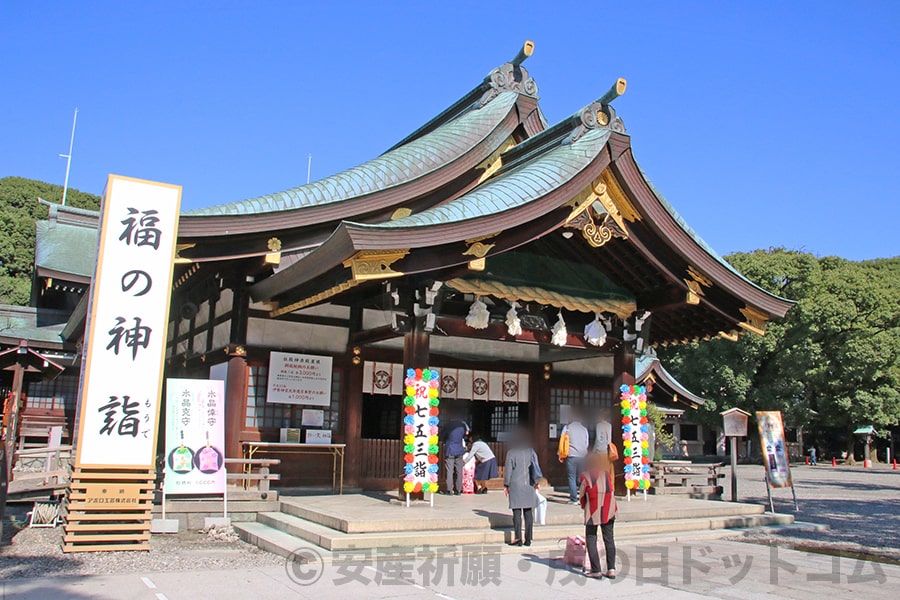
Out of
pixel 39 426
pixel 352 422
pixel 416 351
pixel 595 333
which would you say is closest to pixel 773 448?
pixel 595 333

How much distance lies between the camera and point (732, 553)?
10.1 m

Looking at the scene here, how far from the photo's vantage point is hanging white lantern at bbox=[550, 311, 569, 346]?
520 inches

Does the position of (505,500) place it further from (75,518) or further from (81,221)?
(81,221)

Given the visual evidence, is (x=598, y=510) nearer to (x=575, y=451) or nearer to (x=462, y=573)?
(x=462, y=573)

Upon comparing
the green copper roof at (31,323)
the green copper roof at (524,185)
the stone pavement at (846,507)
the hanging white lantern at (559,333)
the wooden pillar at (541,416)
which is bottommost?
the stone pavement at (846,507)

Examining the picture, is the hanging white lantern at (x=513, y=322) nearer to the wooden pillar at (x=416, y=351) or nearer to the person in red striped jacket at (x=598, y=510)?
the wooden pillar at (x=416, y=351)

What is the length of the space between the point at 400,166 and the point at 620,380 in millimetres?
6142

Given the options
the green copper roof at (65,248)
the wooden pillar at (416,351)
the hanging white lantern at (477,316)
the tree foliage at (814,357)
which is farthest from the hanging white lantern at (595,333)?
the tree foliage at (814,357)

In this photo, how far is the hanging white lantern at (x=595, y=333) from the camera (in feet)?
45.0

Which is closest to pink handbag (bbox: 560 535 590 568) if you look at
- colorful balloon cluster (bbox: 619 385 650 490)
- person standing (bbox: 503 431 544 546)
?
person standing (bbox: 503 431 544 546)

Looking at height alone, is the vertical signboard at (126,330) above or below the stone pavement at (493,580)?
above

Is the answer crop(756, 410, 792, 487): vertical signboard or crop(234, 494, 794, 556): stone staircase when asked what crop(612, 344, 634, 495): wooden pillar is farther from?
crop(756, 410, 792, 487): vertical signboard

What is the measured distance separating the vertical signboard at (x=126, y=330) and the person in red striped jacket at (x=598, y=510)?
5.30 metres

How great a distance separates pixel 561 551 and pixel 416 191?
7.40 meters
